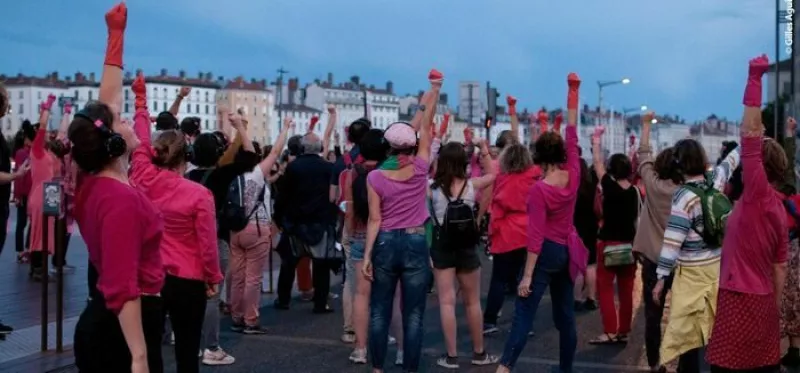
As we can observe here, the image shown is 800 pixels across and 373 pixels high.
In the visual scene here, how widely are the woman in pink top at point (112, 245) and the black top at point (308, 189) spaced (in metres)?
6.19

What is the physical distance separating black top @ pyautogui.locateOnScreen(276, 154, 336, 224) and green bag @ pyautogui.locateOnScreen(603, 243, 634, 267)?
9.54 ft

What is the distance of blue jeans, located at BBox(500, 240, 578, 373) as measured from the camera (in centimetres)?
715

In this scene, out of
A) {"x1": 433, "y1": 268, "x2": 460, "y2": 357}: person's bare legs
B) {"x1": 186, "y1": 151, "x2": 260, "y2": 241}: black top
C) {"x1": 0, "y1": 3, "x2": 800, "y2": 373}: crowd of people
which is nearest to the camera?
{"x1": 0, "y1": 3, "x2": 800, "y2": 373}: crowd of people

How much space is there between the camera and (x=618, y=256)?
936 centimetres

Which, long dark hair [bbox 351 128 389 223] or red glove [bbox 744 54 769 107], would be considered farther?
long dark hair [bbox 351 128 389 223]

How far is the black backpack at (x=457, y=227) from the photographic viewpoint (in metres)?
8.09

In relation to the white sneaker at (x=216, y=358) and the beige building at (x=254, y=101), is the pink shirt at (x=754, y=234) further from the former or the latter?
the beige building at (x=254, y=101)

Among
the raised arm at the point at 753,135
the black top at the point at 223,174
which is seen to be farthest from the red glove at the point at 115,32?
the black top at the point at 223,174

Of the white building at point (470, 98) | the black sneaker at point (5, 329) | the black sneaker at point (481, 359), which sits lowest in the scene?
the black sneaker at point (481, 359)

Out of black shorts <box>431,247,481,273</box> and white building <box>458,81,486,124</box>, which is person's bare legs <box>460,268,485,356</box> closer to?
black shorts <box>431,247,481,273</box>

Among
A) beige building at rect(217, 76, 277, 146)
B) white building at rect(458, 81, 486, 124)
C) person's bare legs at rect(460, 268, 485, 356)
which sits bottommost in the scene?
person's bare legs at rect(460, 268, 485, 356)

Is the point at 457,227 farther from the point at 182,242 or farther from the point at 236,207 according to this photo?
the point at 182,242

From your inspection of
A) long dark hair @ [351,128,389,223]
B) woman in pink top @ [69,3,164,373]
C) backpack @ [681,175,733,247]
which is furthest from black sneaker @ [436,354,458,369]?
woman in pink top @ [69,3,164,373]

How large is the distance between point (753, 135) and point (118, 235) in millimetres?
3181
